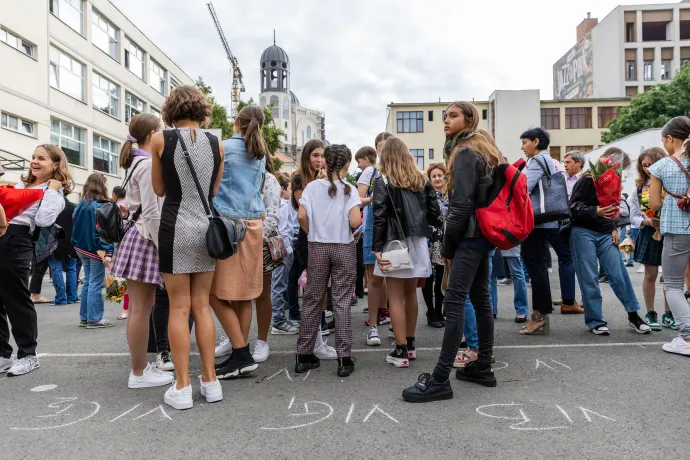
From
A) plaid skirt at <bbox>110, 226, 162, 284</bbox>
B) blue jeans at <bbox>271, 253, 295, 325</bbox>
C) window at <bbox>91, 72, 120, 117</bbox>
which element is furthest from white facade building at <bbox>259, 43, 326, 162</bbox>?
plaid skirt at <bbox>110, 226, 162, 284</bbox>

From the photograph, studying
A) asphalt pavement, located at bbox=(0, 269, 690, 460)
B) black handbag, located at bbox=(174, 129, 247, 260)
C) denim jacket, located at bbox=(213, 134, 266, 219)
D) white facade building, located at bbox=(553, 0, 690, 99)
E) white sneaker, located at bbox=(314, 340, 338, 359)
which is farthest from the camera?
white facade building, located at bbox=(553, 0, 690, 99)

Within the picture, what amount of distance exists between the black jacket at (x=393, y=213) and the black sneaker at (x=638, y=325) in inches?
105

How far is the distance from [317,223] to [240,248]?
69 centimetres

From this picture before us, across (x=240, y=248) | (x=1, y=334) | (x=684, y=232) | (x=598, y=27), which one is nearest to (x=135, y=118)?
(x=240, y=248)

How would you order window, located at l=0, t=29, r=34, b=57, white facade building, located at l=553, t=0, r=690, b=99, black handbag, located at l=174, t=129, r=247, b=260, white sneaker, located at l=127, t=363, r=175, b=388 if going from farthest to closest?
white facade building, located at l=553, t=0, r=690, b=99
window, located at l=0, t=29, r=34, b=57
white sneaker, located at l=127, t=363, r=175, b=388
black handbag, located at l=174, t=129, r=247, b=260

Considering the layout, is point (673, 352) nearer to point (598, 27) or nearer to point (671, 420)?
point (671, 420)

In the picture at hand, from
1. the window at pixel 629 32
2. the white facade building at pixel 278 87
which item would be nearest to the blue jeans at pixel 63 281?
the window at pixel 629 32

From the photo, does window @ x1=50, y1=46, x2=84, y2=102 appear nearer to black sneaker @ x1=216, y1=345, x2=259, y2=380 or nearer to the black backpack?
the black backpack

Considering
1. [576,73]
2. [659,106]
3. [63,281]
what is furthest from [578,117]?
[63,281]

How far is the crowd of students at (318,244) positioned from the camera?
3.49 m

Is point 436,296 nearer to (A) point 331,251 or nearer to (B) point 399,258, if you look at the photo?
(B) point 399,258

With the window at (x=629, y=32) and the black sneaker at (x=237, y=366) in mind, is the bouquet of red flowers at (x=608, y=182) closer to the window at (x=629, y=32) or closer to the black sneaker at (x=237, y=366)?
the black sneaker at (x=237, y=366)

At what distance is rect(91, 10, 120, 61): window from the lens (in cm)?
3030

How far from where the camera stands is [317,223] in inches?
175
